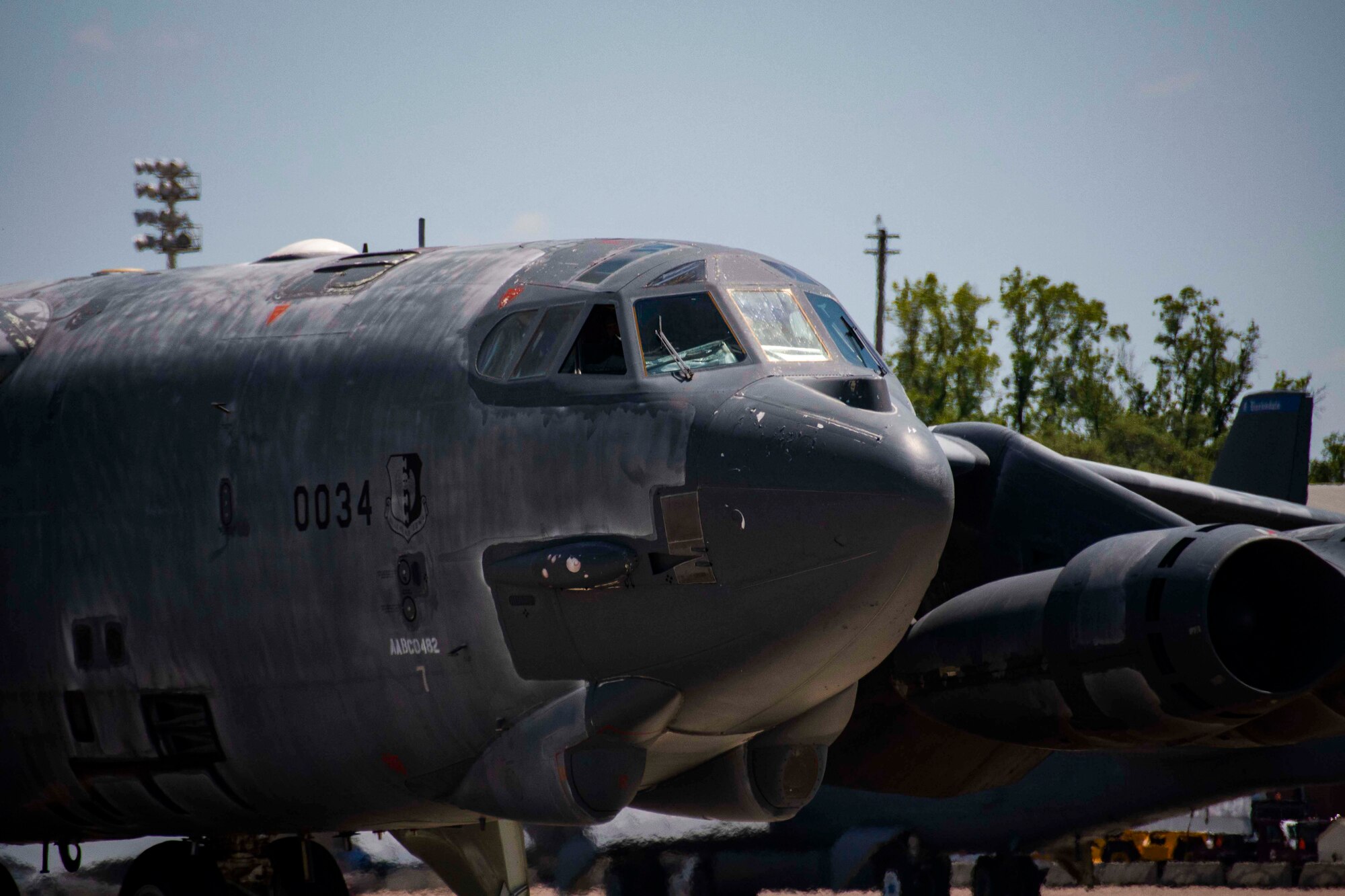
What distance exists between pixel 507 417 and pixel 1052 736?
5152mm

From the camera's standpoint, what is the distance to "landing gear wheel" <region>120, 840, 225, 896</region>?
32.0 ft

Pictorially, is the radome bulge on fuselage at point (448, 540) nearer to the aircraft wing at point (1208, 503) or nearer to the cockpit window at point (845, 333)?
the cockpit window at point (845, 333)

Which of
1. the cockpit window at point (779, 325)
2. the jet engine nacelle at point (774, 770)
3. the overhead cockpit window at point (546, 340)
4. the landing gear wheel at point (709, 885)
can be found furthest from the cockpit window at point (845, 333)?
the landing gear wheel at point (709, 885)

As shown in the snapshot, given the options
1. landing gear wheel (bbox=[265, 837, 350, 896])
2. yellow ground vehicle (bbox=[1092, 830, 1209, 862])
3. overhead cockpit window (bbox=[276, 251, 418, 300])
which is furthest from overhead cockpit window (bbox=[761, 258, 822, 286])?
→ yellow ground vehicle (bbox=[1092, 830, 1209, 862])

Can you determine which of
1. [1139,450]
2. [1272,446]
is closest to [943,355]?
[1139,450]

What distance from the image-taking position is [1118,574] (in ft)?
34.4

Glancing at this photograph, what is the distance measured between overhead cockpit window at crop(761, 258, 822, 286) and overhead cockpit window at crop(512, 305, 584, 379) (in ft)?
4.34

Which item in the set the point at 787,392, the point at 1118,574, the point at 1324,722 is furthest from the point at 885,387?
the point at 1324,722

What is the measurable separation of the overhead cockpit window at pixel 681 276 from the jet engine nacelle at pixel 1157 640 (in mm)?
3841

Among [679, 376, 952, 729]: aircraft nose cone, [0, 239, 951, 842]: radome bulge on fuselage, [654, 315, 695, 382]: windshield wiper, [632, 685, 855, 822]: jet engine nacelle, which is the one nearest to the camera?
[679, 376, 952, 729]: aircraft nose cone

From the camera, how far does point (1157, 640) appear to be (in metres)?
10.1

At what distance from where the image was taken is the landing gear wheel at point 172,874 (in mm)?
9742

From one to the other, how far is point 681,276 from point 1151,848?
→ 78.1 feet

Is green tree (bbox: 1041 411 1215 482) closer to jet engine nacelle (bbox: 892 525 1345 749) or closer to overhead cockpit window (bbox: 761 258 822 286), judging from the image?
jet engine nacelle (bbox: 892 525 1345 749)
